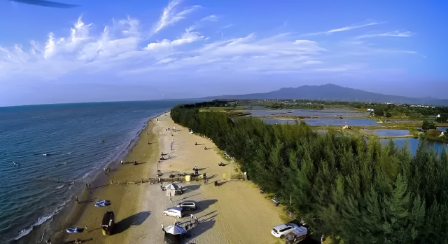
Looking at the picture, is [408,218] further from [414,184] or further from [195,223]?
[195,223]

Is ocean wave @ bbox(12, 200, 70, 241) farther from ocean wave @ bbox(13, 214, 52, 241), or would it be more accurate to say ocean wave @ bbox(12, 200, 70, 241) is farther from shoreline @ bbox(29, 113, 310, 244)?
shoreline @ bbox(29, 113, 310, 244)

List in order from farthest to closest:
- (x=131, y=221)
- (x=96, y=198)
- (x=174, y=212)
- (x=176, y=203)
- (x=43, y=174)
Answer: (x=43, y=174) → (x=96, y=198) → (x=176, y=203) → (x=174, y=212) → (x=131, y=221)

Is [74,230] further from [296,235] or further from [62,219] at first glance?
[296,235]

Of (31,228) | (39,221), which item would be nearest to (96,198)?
(39,221)

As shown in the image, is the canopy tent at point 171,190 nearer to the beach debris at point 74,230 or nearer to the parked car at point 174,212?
the parked car at point 174,212

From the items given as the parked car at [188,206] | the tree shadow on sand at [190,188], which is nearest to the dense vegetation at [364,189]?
the parked car at [188,206]

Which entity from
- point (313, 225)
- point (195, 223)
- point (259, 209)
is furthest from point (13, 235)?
point (313, 225)
